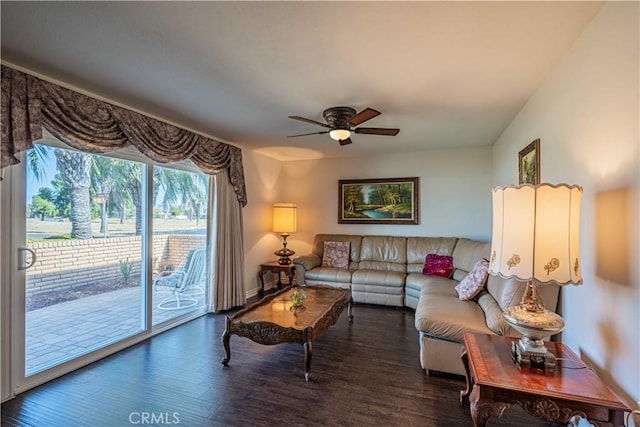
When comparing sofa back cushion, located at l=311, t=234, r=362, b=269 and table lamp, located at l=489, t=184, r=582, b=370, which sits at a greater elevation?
table lamp, located at l=489, t=184, r=582, b=370

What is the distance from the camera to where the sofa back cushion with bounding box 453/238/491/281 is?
3.90 metres

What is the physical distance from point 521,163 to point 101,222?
416cm

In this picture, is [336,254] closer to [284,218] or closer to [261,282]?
[284,218]

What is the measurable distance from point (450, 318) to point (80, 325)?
129 inches

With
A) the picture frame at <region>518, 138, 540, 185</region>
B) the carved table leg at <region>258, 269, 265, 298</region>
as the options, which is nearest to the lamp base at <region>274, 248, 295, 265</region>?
the carved table leg at <region>258, 269, 265, 298</region>

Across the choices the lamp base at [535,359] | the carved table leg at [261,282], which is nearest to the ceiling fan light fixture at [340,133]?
the lamp base at [535,359]

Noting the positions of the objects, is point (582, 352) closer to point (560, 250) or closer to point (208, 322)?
point (560, 250)

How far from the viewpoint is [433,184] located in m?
4.97

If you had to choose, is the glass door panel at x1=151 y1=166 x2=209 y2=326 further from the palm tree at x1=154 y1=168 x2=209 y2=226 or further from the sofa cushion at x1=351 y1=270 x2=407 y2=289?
the sofa cushion at x1=351 y1=270 x2=407 y2=289

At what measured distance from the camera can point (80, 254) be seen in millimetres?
2676

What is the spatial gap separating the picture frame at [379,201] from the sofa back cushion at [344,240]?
Result: 0.35 meters

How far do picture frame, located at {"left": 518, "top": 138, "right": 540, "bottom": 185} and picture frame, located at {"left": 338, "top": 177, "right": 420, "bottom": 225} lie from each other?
2045 mm

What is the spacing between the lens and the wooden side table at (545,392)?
126 cm

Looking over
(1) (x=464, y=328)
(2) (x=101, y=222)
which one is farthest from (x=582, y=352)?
(2) (x=101, y=222)
